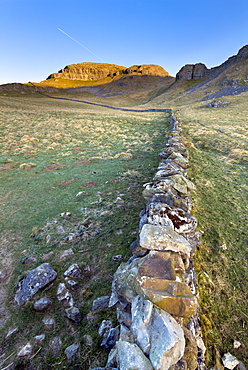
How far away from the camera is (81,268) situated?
11.7 ft

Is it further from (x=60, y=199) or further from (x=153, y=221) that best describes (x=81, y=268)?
(x=60, y=199)

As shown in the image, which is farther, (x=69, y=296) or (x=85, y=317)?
(x=69, y=296)

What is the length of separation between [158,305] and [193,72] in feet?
422

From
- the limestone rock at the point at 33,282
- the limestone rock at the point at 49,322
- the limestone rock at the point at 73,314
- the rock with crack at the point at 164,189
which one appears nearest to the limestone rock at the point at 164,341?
the limestone rock at the point at 73,314

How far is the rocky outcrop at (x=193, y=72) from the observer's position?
335ft

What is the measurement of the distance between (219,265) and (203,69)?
12775cm

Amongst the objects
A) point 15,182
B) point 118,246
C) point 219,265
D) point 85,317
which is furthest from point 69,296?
point 15,182

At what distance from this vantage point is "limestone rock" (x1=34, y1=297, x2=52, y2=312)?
2.81 m

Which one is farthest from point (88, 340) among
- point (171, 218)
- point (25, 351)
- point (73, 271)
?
point (171, 218)

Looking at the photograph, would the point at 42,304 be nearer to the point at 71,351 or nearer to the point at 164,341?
the point at 71,351

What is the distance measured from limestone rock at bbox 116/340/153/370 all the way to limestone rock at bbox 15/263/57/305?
1.96 meters

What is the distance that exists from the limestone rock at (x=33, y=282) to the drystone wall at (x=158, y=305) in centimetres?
126

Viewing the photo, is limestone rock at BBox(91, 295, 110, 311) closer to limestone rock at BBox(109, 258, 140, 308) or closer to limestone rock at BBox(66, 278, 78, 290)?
limestone rock at BBox(109, 258, 140, 308)

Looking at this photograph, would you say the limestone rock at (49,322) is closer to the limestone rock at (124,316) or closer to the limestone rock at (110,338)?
the limestone rock at (110,338)
